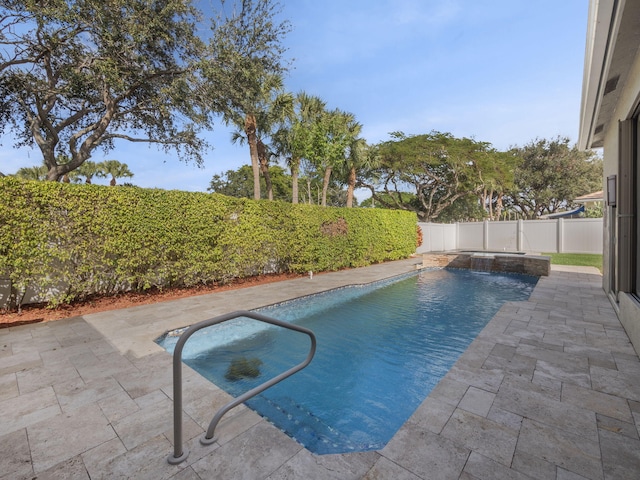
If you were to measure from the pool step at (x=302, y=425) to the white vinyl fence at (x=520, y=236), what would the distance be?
17.7 metres

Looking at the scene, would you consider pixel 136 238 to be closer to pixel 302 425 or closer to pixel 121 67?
pixel 121 67

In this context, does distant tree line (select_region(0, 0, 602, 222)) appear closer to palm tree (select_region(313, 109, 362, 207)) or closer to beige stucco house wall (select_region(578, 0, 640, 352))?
palm tree (select_region(313, 109, 362, 207))

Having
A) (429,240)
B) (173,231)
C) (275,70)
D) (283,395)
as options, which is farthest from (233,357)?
(429,240)

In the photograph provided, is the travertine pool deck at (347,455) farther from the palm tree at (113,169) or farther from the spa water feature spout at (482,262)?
the palm tree at (113,169)

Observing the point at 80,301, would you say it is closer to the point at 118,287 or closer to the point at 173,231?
the point at 118,287

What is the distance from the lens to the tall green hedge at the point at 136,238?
5555 mm

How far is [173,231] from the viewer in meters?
7.45

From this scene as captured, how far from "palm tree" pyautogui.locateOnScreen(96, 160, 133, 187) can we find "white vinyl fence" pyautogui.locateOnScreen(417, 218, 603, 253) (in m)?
21.3

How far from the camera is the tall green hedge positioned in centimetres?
555

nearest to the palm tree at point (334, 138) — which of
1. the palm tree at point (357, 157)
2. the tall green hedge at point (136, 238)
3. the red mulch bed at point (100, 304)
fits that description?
the palm tree at point (357, 157)

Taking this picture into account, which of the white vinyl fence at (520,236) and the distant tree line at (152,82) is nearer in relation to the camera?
the distant tree line at (152,82)

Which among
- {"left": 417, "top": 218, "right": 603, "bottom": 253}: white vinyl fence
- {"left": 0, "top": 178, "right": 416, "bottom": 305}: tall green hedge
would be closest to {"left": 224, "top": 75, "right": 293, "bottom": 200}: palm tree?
{"left": 0, "top": 178, "right": 416, "bottom": 305}: tall green hedge

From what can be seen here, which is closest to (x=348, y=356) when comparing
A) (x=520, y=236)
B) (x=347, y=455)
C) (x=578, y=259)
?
(x=347, y=455)

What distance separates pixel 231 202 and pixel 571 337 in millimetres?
8300
